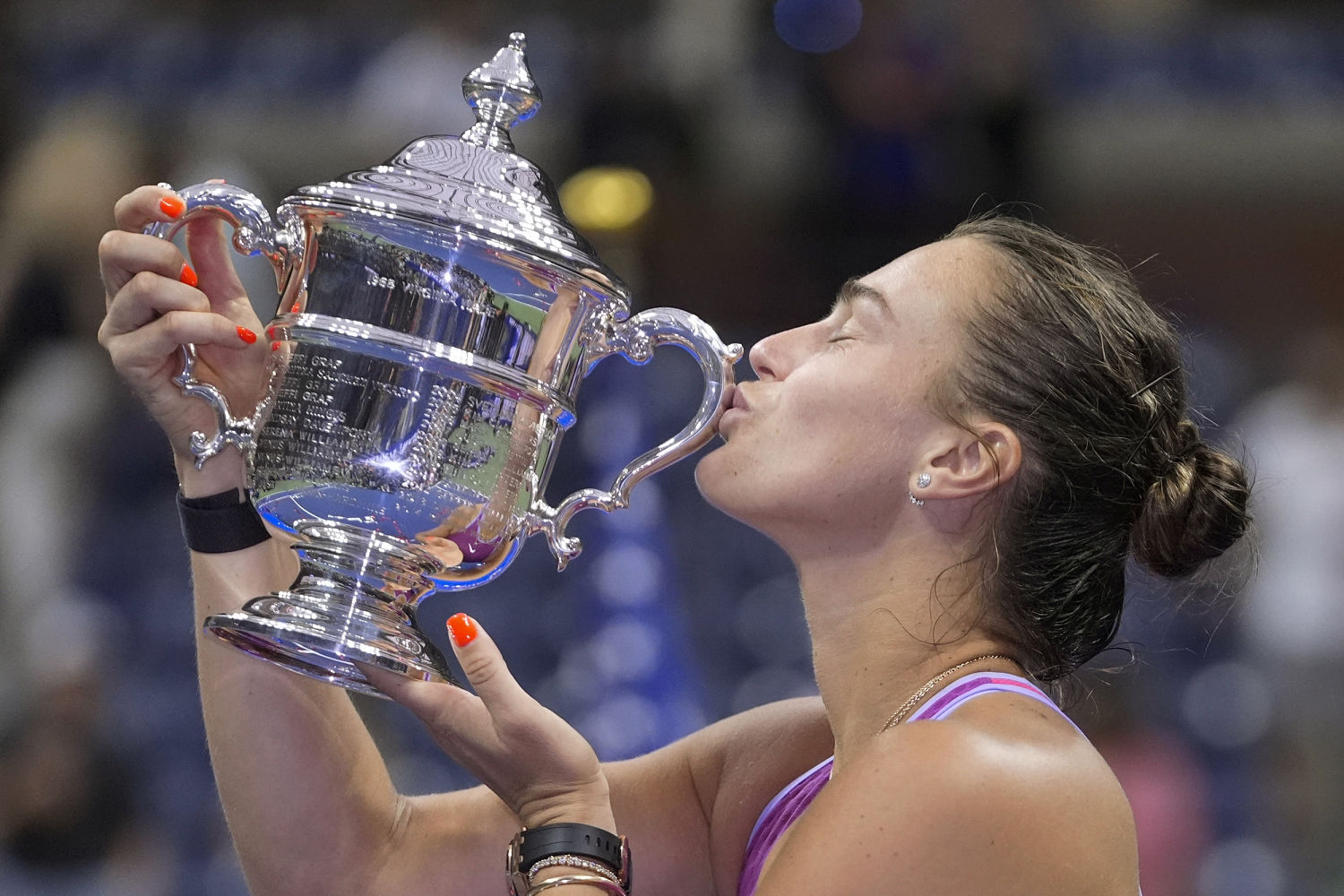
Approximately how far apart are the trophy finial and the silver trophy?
0.04 metres

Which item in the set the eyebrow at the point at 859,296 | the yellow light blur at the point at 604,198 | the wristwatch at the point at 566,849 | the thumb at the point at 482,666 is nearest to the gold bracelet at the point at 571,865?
the wristwatch at the point at 566,849

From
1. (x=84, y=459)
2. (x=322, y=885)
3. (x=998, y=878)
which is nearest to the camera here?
(x=998, y=878)

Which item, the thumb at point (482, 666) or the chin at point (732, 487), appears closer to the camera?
the thumb at point (482, 666)

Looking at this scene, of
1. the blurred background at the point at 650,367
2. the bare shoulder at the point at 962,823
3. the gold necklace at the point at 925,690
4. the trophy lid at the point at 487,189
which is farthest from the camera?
the blurred background at the point at 650,367

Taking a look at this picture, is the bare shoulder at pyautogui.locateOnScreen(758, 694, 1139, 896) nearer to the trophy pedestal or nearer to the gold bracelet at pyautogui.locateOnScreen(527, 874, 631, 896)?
the gold bracelet at pyautogui.locateOnScreen(527, 874, 631, 896)

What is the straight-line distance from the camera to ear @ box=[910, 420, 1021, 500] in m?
1.43

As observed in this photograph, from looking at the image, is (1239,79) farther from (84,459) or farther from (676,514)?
(84,459)

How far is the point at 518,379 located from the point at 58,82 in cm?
472

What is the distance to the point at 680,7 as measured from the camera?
5.82m

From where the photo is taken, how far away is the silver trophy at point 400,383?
1.30 meters

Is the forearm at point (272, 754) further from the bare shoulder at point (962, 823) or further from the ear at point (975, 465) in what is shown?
the ear at point (975, 465)

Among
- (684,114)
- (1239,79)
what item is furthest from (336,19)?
(1239,79)

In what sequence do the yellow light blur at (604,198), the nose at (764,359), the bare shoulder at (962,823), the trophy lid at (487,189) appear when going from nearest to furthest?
the bare shoulder at (962,823) < the trophy lid at (487,189) < the nose at (764,359) < the yellow light blur at (604,198)

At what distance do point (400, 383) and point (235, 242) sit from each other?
19 cm
